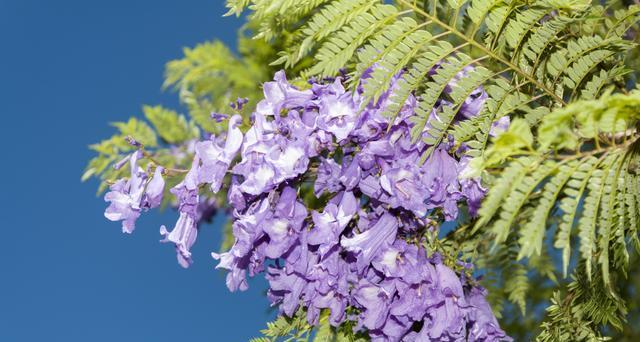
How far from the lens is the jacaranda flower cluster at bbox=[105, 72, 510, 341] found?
107cm

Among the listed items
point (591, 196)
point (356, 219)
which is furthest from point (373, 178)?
point (591, 196)

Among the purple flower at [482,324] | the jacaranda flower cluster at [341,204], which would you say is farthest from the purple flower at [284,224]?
the purple flower at [482,324]

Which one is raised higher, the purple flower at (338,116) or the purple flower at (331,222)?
the purple flower at (338,116)

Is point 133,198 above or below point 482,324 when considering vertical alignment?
above

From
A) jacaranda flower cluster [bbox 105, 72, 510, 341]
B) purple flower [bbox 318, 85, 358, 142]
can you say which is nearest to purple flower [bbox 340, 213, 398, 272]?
jacaranda flower cluster [bbox 105, 72, 510, 341]

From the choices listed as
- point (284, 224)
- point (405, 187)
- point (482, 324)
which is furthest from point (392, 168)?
point (482, 324)

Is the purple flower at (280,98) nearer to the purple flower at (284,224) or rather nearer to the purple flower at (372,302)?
the purple flower at (284,224)

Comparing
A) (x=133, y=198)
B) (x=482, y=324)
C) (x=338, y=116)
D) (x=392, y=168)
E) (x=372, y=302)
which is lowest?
(x=482, y=324)

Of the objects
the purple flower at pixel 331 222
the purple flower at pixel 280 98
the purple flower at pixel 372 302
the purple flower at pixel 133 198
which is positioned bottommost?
the purple flower at pixel 372 302

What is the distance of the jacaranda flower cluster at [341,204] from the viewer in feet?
3.52

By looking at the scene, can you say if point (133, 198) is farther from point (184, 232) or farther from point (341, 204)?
point (341, 204)

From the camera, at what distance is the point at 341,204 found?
1109mm

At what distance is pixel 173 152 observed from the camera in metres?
2.11

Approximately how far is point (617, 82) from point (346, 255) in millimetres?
600
